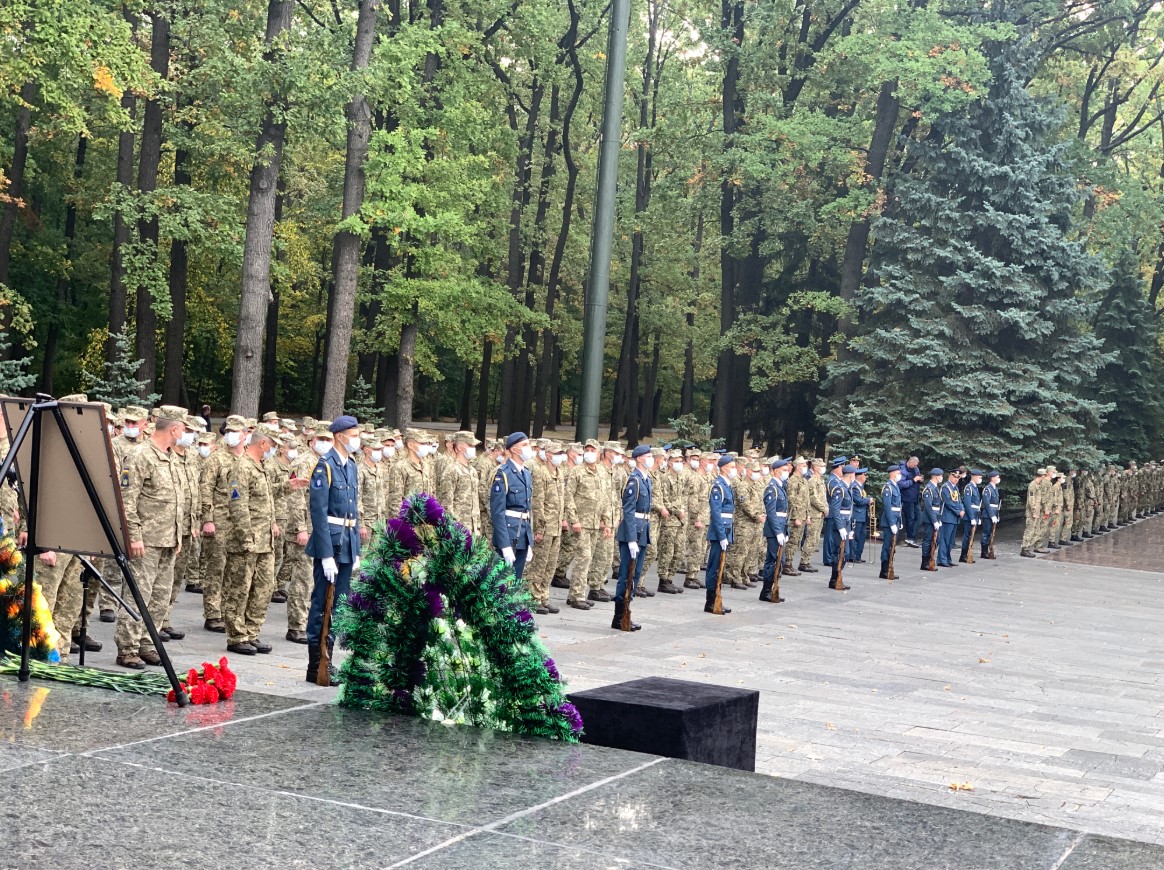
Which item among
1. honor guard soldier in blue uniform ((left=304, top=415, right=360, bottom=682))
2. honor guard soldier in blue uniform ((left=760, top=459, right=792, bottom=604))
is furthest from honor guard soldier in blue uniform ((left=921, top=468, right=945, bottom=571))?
honor guard soldier in blue uniform ((left=304, top=415, right=360, bottom=682))

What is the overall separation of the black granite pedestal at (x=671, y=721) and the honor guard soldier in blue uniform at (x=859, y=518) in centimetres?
1771

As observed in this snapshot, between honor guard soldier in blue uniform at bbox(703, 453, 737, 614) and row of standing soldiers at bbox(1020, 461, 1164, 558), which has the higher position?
row of standing soldiers at bbox(1020, 461, 1164, 558)

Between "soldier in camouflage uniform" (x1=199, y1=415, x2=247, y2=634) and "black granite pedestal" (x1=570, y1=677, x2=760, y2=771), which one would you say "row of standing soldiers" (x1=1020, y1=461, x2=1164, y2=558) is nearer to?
"soldier in camouflage uniform" (x1=199, y1=415, x2=247, y2=634)

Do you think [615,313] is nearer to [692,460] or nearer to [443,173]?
[443,173]

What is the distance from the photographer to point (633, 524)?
16.5m

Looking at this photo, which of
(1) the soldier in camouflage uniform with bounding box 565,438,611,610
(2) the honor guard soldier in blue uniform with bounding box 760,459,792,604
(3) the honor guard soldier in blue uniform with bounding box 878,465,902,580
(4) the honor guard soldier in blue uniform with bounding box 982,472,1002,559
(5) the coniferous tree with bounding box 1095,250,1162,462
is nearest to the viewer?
(1) the soldier in camouflage uniform with bounding box 565,438,611,610

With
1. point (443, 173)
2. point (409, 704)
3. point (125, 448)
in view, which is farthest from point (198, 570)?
point (443, 173)

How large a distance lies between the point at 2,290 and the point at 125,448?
19.2 metres

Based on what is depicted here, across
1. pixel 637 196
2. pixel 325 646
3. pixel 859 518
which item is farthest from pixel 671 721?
pixel 637 196

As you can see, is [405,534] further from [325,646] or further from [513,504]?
[513,504]

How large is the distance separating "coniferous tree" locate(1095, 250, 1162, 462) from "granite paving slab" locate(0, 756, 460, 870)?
138ft

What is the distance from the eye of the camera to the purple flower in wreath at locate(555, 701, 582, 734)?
19.8ft

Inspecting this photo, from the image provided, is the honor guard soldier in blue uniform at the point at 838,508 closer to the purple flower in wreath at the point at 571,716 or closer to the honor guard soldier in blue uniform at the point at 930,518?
the honor guard soldier in blue uniform at the point at 930,518

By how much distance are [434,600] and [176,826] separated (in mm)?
2042
